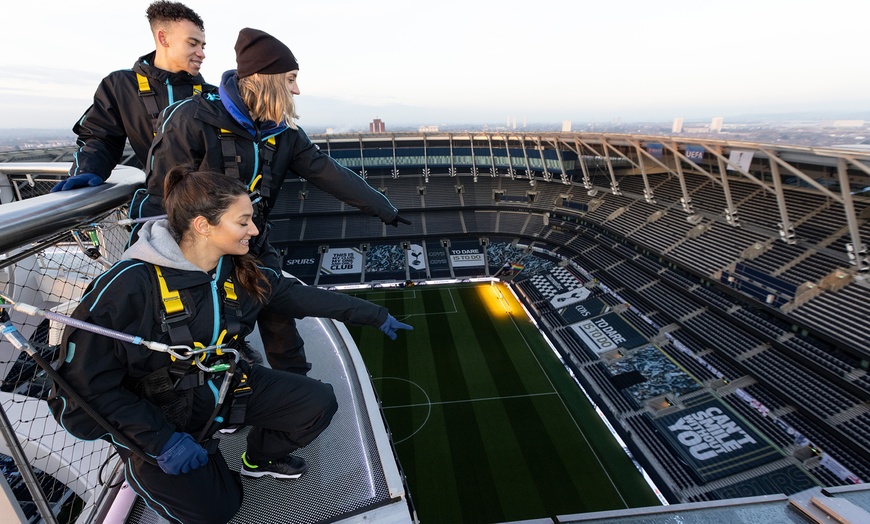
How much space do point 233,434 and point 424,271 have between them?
80.5ft

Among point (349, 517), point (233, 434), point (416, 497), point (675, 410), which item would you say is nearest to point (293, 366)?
point (233, 434)

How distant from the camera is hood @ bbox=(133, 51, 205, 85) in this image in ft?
11.7

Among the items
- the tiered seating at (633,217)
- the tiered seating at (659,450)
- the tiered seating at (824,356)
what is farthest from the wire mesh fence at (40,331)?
the tiered seating at (633,217)

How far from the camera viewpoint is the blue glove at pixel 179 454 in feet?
7.30

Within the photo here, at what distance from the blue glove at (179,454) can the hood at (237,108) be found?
2223mm

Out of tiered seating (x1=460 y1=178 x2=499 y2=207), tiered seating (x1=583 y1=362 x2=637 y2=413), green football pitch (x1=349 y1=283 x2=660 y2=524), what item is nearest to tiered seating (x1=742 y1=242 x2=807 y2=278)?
tiered seating (x1=583 y1=362 x2=637 y2=413)

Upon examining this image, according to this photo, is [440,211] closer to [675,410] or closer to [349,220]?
[349,220]

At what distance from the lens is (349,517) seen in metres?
2.74

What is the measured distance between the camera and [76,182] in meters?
2.65

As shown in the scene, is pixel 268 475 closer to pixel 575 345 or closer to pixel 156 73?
pixel 156 73

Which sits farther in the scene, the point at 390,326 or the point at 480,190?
the point at 480,190

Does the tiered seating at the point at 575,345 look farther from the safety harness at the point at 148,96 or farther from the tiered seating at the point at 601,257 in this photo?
the safety harness at the point at 148,96

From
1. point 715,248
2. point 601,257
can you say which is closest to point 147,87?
point 715,248

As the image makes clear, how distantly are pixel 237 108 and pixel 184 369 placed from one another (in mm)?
1935
